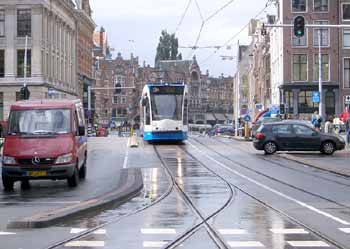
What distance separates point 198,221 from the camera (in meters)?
13.2

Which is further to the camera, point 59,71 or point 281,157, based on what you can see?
point 59,71

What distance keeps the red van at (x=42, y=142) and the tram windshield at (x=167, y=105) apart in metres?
21.8

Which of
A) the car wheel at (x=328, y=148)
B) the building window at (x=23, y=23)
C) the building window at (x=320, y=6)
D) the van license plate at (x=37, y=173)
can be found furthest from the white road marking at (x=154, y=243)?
the building window at (x=23, y=23)

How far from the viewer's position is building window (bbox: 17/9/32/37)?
7794 centimetres

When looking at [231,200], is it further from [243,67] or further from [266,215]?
[243,67]

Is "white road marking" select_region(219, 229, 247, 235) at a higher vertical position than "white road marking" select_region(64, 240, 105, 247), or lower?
higher

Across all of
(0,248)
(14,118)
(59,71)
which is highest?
(59,71)

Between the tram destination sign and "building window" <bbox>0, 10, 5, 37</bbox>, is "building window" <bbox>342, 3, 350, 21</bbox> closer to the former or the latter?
"building window" <bbox>0, 10, 5, 37</bbox>

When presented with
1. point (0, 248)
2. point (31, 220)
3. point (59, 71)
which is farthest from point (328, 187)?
point (59, 71)

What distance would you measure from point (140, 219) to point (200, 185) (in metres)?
7.20

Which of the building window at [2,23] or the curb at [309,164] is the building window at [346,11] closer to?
the building window at [2,23]

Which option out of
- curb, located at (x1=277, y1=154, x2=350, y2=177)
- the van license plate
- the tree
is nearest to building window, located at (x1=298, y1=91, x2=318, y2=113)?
→ curb, located at (x1=277, y1=154, x2=350, y2=177)

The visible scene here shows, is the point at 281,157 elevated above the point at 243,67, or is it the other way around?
the point at 243,67

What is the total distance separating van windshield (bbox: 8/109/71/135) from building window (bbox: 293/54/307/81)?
5784cm
